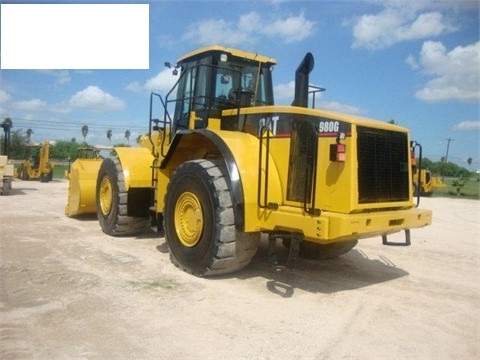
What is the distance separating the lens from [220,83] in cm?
597

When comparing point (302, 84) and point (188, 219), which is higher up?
point (302, 84)

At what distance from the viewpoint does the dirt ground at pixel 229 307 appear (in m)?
3.20

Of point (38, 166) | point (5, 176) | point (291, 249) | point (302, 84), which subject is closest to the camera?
point (291, 249)

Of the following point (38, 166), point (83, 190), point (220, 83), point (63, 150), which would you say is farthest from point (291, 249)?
point (63, 150)

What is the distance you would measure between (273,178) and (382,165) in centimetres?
118

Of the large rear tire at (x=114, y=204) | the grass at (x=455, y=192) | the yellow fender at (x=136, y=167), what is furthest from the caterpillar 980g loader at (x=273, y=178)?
the grass at (x=455, y=192)

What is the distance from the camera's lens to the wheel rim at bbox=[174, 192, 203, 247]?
507 cm

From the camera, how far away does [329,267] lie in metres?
5.77

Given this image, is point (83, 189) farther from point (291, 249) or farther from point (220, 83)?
point (291, 249)

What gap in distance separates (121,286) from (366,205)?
269 centimetres

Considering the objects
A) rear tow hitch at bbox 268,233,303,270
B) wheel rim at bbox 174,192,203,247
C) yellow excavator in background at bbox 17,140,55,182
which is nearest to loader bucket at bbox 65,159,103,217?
wheel rim at bbox 174,192,203,247

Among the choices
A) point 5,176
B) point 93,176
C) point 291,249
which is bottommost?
point 291,249

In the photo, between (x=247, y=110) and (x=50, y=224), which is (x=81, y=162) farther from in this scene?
(x=247, y=110)

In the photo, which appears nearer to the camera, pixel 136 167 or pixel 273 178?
pixel 273 178
